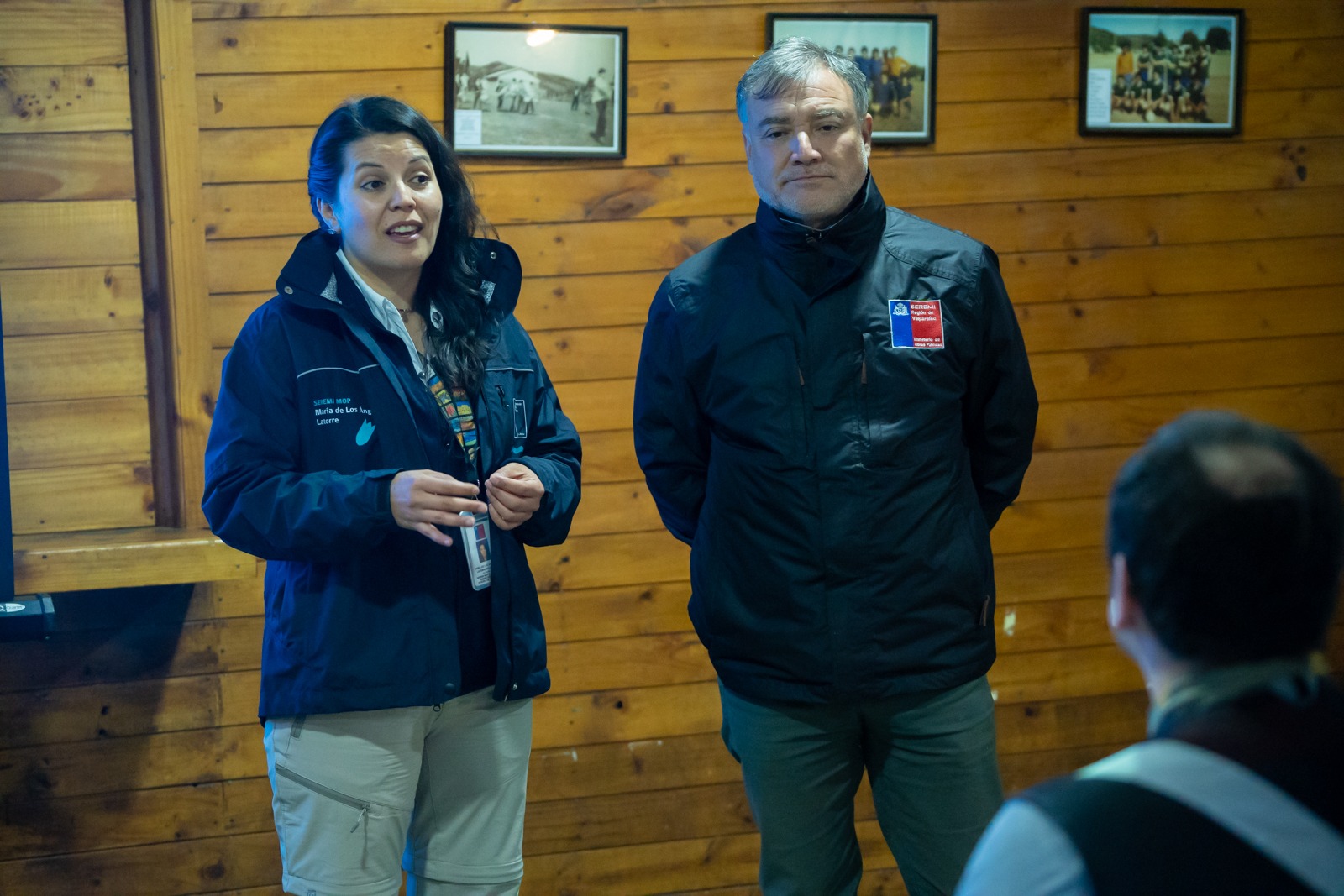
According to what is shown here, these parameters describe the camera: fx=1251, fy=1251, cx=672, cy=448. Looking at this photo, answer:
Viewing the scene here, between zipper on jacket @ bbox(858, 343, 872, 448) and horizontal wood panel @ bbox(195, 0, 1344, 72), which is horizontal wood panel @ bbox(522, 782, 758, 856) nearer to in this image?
zipper on jacket @ bbox(858, 343, 872, 448)

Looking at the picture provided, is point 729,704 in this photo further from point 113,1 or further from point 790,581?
point 113,1

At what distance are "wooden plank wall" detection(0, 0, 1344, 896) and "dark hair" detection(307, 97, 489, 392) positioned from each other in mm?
727

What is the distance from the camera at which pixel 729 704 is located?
1.98m

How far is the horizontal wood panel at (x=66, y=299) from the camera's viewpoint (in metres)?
2.57

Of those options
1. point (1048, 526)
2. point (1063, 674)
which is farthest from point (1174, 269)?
point (1063, 674)

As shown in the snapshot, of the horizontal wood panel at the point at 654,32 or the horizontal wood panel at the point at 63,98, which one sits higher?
the horizontal wood panel at the point at 654,32

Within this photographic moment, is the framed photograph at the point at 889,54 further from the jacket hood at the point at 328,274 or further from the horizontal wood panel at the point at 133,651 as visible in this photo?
the horizontal wood panel at the point at 133,651

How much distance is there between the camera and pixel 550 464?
6.50 feet

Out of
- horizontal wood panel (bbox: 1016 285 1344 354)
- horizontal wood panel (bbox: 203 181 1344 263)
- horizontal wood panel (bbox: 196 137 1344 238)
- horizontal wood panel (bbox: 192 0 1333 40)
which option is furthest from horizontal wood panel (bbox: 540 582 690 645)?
horizontal wood panel (bbox: 192 0 1333 40)

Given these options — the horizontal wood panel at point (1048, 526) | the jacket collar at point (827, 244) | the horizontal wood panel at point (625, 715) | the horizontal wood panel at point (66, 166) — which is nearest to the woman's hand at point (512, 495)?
the jacket collar at point (827, 244)

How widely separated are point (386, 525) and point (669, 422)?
52 cm

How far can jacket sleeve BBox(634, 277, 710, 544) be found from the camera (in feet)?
6.61

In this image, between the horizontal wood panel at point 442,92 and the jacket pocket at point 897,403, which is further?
the horizontal wood panel at point 442,92

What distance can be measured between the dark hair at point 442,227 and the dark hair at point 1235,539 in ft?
4.17
